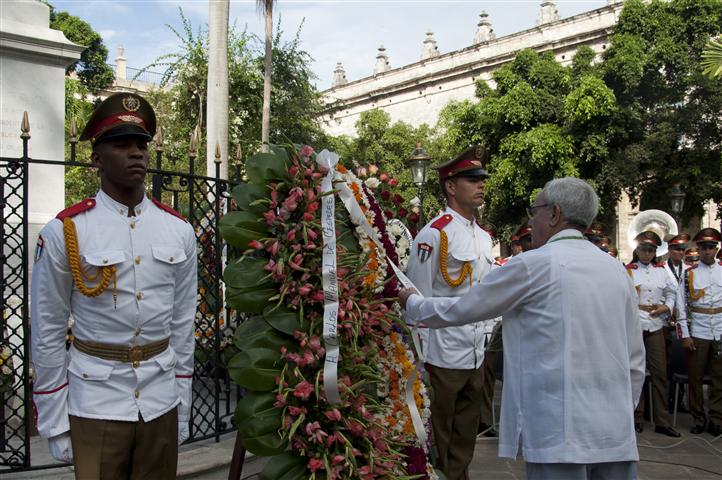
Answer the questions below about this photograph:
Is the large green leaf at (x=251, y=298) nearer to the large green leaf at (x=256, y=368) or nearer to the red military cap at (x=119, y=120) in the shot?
the large green leaf at (x=256, y=368)

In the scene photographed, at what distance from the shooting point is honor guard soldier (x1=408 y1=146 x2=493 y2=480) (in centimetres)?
464

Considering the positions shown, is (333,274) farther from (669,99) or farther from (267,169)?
(669,99)

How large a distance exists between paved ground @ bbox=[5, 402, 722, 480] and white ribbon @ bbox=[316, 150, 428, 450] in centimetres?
157

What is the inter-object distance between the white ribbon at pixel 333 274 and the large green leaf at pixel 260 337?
211 mm

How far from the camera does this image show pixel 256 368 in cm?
314

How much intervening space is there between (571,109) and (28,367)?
69.0ft

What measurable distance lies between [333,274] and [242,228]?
487mm

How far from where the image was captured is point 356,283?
340 cm

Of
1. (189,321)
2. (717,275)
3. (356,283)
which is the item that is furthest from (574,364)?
(717,275)

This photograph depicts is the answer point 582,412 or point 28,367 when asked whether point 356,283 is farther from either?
point 28,367

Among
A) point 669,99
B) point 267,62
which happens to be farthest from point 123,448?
point 669,99

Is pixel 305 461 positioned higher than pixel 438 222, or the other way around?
pixel 438 222

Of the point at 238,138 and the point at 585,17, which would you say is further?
the point at 585,17

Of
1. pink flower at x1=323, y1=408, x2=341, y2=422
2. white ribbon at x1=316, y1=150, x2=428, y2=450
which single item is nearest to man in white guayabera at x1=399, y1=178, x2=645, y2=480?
white ribbon at x1=316, y1=150, x2=428, y2=450
